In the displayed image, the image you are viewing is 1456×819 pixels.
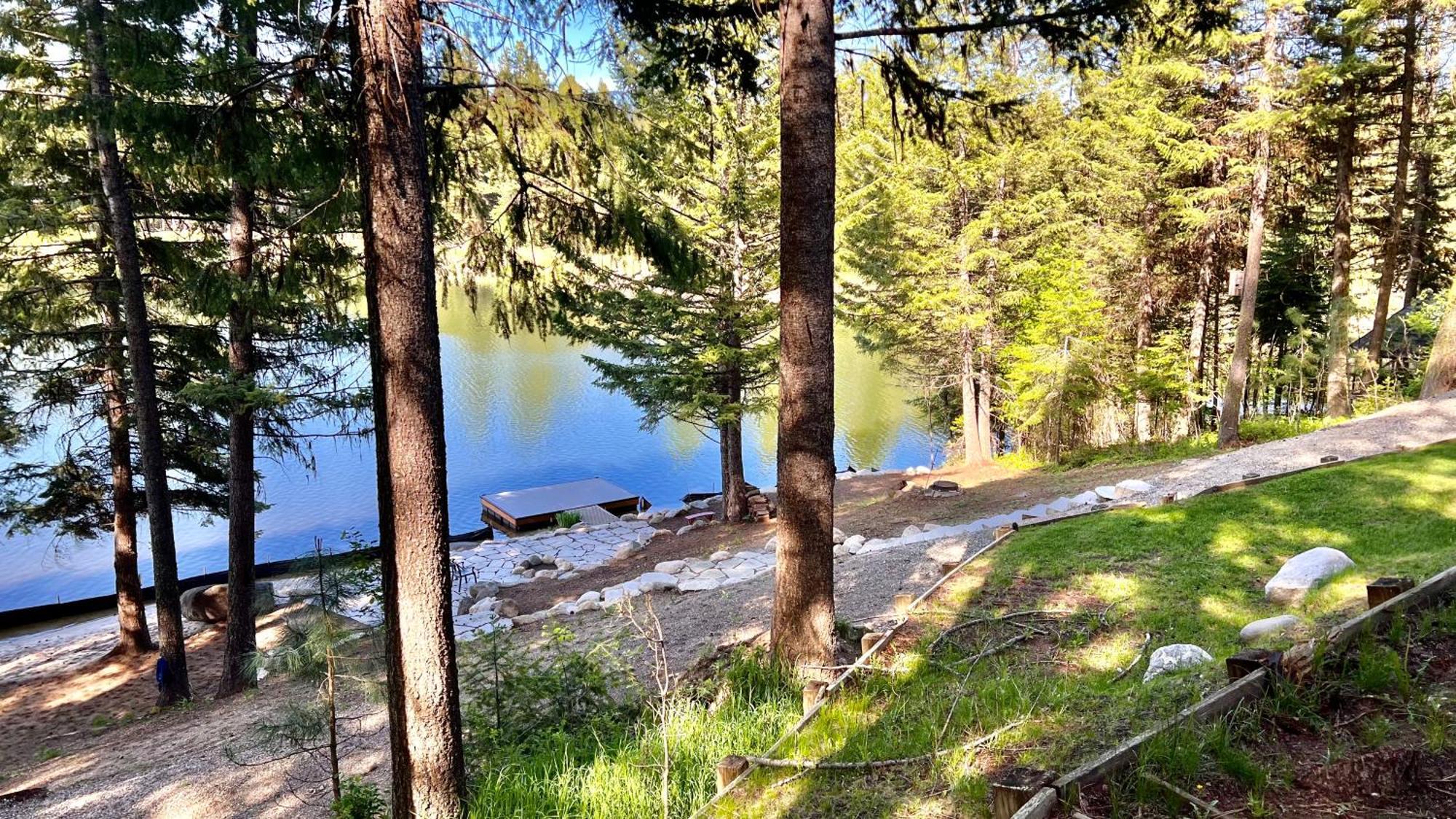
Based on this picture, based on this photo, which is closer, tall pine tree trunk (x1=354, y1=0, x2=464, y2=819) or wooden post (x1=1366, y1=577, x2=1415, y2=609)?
tall pine tree trunk (x1=354, y1=0, x2=464, y2=819)

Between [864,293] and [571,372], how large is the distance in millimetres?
19834

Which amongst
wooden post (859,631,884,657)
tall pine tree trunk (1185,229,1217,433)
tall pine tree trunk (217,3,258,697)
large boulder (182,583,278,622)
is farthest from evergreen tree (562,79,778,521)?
tall pine tree trunk (1185,229,1217,433)

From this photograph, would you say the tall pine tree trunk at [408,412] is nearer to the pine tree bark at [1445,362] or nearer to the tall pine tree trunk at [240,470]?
the tall pine tree trunk at [240,470]

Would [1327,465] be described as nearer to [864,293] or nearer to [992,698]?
[992,698]

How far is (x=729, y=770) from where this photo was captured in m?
2.76

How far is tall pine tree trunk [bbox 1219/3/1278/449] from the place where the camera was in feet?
35.4

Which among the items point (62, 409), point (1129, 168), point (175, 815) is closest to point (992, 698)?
point (175, 815)

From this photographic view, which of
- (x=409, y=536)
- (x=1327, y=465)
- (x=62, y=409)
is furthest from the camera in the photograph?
(x=62, y=409)

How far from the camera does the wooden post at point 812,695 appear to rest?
3.38 m

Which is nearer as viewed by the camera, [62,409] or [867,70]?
[867,70]

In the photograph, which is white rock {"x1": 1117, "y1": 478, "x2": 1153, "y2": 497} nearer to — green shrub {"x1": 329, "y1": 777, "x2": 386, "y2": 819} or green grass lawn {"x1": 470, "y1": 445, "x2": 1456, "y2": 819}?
green grass lawn {"x1": 470, "y1": 445, "x2": 1456, "y2": 819}

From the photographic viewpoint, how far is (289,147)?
442 centimetres

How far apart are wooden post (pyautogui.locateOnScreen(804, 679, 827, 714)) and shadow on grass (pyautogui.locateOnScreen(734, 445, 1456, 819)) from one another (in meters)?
0.10

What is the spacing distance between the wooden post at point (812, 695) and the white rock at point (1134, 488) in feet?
22.1
